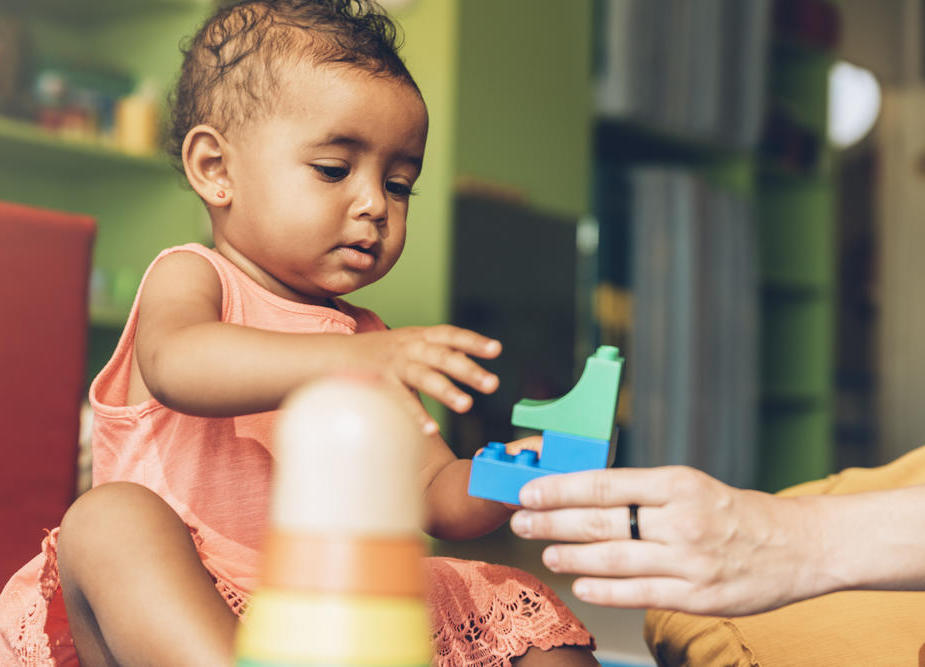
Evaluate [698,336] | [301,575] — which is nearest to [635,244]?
[698,336]

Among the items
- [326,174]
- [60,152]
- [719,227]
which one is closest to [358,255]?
[326,174]

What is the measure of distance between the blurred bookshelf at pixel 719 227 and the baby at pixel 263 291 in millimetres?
2306

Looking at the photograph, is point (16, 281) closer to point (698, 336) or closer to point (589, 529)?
point (589, 529)

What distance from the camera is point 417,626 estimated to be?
1.16ft

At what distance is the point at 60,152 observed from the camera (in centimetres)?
232

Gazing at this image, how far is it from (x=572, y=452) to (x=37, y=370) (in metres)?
0.73

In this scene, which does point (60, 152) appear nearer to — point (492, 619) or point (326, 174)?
point (326, 174)

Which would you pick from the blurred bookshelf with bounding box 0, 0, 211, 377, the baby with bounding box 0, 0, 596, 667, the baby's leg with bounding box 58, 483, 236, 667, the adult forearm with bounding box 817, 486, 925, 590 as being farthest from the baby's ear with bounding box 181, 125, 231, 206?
the blurred bookshelf with bounding box 0, 0, 211, 377

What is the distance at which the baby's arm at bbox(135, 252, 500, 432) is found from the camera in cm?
47

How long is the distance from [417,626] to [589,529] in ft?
0.62

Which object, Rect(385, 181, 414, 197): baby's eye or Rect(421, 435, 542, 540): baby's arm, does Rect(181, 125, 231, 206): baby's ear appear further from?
Rect(421, 435, 542, 540): baby's arm

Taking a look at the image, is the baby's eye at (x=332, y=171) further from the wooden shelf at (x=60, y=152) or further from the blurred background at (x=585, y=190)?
the wooden shelf at (x=60, y=152)

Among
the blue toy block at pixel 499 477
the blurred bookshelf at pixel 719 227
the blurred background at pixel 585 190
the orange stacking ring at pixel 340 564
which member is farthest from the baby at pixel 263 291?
the blurred bookshelf at pixel 719 227

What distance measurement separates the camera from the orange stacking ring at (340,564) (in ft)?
1.10
